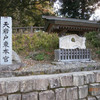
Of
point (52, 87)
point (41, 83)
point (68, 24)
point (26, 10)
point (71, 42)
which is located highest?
point (26, 10)

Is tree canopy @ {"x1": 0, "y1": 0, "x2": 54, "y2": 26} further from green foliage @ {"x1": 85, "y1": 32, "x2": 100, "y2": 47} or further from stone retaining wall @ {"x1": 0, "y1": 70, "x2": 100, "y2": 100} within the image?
stone retaining wall @ {"x1": 0, "y1": 70, "x2": 100, "y2": 100}

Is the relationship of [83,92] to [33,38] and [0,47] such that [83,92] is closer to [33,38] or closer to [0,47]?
[0,47]

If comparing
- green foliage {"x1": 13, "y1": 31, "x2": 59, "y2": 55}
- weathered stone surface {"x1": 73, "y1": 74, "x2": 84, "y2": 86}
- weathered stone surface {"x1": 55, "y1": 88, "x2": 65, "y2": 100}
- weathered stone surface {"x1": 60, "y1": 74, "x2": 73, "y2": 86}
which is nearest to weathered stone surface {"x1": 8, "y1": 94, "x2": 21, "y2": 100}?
weathered stone surface {"x1": 55, "y1": 88, "x2": 65, "y2": 100}

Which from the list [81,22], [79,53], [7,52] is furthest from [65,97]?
[81,22]

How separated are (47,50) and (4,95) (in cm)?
566

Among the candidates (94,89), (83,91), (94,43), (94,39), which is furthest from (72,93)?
(94,39)

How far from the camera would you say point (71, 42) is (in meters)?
6.59

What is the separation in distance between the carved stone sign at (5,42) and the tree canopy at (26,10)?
36.1ft

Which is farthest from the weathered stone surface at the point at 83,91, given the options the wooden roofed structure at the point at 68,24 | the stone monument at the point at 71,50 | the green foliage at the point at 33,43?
the green foliage at the point at 33,43

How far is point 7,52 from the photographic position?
483cm

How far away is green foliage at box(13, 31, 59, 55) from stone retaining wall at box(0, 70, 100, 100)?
4.86 m

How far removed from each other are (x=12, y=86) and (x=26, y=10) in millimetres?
15798

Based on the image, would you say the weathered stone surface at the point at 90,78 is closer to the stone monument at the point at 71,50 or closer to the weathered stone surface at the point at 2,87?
the weathered stone surface at the point at 2,87

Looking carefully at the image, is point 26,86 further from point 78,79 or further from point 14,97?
point 78,79
